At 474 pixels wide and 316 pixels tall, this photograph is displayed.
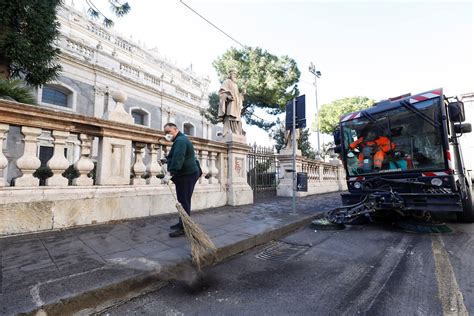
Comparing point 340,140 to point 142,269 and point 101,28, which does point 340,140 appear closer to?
point 142,269

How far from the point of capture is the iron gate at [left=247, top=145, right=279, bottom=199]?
28.7 feet

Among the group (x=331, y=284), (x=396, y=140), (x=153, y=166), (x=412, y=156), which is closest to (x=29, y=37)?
(x=153, y=166)

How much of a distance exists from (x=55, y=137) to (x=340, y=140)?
6.28 meters

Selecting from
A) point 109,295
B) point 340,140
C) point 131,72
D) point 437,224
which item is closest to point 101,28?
point 131,72

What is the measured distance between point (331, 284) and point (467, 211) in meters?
4.94

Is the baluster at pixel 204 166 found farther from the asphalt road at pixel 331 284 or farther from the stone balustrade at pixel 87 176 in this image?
the asphalt road at pixel 331 284

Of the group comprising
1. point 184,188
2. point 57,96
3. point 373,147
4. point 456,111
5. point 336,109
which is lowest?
point 184,188

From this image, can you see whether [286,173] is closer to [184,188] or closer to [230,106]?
[230,106]

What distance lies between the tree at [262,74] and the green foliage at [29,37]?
398 inches

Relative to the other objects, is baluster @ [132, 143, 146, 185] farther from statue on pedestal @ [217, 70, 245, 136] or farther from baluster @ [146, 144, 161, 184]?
statue on pedestal @ [217, 70, 245, 136]

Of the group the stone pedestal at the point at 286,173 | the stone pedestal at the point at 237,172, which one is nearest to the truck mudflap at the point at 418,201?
the stone pedestal at the point at 237,172

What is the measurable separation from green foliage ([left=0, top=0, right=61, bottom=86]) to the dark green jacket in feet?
20.5

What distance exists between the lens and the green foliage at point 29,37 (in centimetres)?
605

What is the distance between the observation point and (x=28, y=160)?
139 inches
